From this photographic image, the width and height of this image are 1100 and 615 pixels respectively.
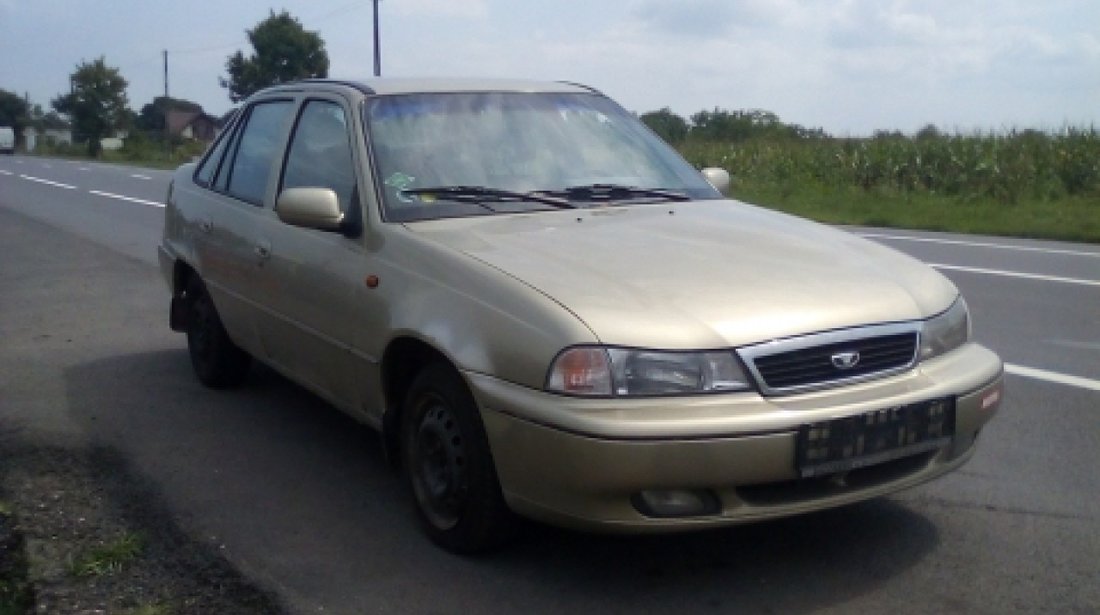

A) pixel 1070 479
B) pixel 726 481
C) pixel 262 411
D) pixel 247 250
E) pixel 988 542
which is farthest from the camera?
pixel 262 411

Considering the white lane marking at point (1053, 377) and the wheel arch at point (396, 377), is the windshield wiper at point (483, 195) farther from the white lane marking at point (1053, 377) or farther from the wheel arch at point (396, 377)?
the white lane marking at point (1053, 377)

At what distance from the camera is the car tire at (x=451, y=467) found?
166 inches

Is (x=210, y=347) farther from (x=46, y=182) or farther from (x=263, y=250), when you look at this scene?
(x=46, y=182)

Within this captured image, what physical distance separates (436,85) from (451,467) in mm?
1960

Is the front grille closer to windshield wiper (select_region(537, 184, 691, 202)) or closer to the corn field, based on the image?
windshield wiper (select_region(537, 184, 691, 202))

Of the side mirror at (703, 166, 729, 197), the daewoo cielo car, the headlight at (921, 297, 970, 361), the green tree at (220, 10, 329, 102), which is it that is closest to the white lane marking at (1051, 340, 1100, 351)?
the side mirror at (703, 166, 729, 197)

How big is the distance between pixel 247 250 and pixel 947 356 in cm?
317

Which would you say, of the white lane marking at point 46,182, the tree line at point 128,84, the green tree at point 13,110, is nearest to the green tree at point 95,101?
the tree line at point 128,84

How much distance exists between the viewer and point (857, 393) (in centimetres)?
395

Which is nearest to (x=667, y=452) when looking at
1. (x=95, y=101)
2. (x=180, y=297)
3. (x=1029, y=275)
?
(x=180, y=297)

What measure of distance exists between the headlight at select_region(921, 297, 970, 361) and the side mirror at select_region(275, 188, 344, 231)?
2.16 metres

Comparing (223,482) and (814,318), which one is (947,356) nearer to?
(814,318)

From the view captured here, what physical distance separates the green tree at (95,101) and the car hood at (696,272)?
253ft

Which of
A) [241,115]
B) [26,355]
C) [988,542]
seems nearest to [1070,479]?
[988,542]
